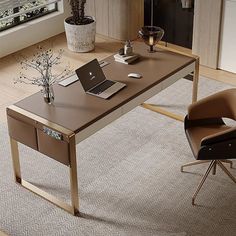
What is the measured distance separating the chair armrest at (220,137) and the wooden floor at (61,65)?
2206mm

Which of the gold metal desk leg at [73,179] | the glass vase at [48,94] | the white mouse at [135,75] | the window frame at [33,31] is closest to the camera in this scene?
the gold metal desk leg at [73,179]

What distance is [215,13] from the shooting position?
6.44m

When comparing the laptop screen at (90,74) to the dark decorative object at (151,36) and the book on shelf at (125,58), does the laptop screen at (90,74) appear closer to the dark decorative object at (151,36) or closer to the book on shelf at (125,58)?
the book on shelf at (125,58)

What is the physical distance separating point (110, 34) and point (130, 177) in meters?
3.06

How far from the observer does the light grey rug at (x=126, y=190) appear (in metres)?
4.42

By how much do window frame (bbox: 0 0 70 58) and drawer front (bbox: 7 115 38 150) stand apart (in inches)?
102

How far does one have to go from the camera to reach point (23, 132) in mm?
4559

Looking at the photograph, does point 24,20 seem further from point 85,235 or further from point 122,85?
point 85,235

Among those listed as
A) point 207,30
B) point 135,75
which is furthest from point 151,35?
point 207,30

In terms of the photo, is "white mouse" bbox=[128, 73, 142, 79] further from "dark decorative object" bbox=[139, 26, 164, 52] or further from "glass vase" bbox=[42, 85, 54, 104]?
"glass vase" bbox=[42, 85, 54, 104]

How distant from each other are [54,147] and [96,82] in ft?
2.51

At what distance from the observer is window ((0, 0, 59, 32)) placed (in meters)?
7.00

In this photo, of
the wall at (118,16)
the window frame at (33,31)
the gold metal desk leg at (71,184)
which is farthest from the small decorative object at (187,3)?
the gold metal desk leg at (71,184)

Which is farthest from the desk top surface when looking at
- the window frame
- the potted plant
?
the window frame
